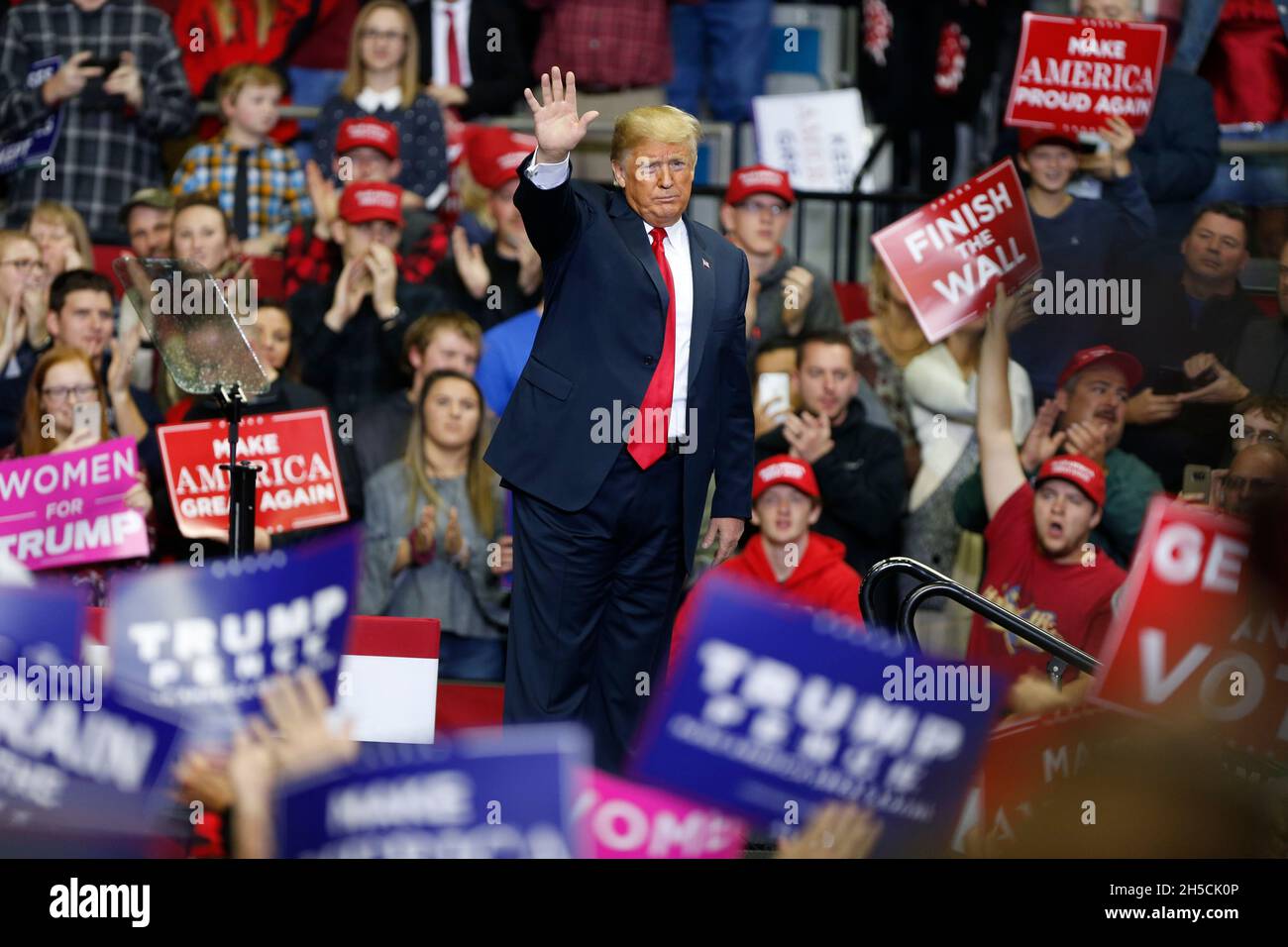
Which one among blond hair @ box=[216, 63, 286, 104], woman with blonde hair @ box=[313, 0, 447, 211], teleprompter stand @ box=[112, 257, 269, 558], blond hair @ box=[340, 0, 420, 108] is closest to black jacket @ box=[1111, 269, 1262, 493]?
woman with blonde hair @ box=[313, 0, 447, 211]

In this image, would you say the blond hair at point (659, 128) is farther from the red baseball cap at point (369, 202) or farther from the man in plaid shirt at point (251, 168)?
the man in plaid shirt at point (251, 168)

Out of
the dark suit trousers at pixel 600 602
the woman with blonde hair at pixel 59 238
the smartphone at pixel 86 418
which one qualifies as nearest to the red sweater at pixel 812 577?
the dark suit trousers at pixel 600 602

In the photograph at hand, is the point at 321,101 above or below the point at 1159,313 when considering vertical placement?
above

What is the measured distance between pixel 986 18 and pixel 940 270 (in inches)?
102

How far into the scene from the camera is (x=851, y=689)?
3357mm

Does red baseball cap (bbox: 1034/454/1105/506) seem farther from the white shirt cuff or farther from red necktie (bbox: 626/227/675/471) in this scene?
the white shirt cuff

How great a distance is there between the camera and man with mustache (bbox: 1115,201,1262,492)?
7078mm

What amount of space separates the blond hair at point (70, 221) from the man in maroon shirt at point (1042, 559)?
3583mm

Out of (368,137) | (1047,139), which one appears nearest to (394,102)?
(368,137)

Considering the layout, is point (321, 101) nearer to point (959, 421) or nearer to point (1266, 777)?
point (959, 421)

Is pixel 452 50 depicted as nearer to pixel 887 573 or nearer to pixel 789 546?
pixel 789 546

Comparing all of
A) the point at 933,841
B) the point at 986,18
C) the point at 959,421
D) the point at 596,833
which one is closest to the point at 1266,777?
the point at 933,841

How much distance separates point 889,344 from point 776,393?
0.63 m
